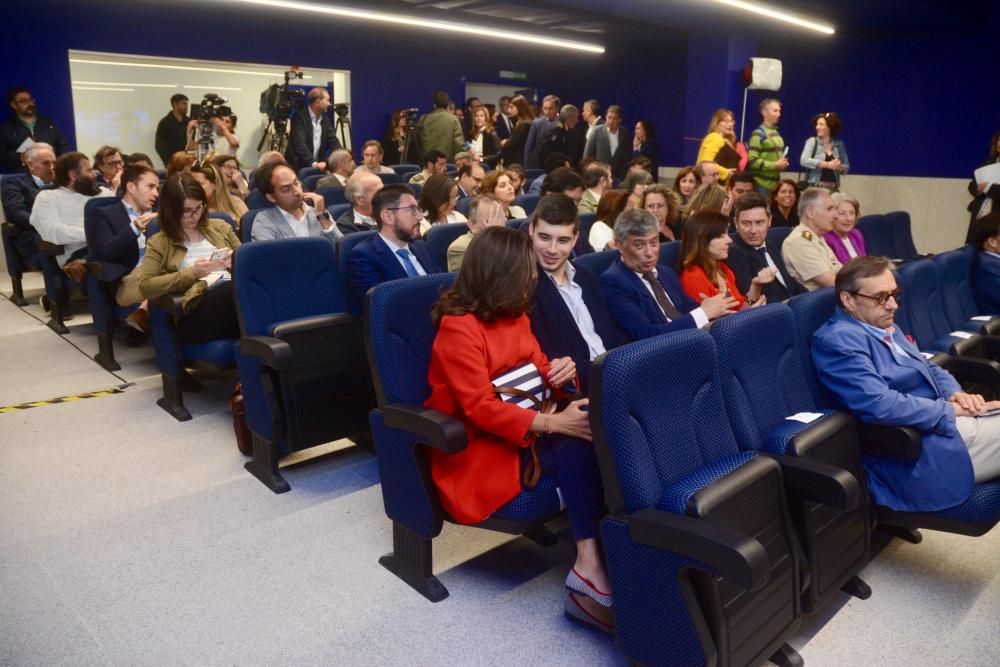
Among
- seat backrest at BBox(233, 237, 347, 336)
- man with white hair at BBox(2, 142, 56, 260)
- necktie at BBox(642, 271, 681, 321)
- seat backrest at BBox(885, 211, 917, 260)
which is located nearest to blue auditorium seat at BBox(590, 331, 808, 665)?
necktie at BBox(642, 271, 681, 321)

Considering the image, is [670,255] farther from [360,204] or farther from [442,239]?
[360,204]

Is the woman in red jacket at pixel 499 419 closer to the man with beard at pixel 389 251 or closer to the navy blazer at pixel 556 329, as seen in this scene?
the navy blazer at pixel 556 329

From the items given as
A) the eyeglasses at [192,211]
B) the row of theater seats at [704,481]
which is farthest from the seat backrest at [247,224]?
the row of theater seats at [704,481]

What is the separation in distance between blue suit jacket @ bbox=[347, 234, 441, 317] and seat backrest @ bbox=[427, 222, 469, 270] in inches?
26.7

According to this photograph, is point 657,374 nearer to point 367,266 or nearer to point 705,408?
point 705,408

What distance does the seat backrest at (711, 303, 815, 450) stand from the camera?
1993 millimetres

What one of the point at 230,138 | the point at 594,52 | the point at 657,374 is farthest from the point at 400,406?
the point at 594,52

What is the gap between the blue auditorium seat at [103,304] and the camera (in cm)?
415

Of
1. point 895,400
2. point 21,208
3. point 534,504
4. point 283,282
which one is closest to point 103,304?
point 283,282

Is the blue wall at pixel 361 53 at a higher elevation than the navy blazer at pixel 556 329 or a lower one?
higher

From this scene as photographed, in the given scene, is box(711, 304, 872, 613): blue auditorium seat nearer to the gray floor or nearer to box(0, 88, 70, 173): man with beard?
the gray floor

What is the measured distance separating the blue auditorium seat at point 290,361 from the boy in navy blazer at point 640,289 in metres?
1.05

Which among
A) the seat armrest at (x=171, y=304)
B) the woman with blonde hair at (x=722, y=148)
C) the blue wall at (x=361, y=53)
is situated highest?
the blue wall at (x=361, y=53)

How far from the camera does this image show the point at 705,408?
1874mm
